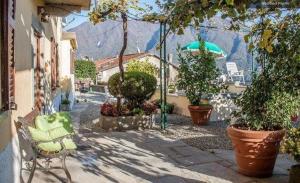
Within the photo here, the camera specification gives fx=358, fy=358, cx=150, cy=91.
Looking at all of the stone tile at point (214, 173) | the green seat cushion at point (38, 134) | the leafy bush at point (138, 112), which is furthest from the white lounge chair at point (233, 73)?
the green seat cushion at point (38, 134)

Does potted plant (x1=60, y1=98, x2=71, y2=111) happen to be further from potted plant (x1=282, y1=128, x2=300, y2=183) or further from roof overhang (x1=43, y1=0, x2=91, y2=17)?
potted plant (x1=282, y1=128, x2=300, y2=183)

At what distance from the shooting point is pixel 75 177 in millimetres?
5559

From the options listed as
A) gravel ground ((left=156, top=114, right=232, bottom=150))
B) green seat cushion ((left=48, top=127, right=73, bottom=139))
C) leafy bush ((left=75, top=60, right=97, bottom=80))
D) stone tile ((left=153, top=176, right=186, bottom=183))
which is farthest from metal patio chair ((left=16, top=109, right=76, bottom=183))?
leafy bush ((left=75, top=60, right=97, bottom=80))

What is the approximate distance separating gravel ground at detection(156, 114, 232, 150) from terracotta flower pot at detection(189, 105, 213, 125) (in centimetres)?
20

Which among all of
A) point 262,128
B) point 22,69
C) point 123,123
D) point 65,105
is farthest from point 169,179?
point 65,105

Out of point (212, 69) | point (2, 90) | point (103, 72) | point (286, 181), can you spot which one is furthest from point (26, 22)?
point (103, 72)

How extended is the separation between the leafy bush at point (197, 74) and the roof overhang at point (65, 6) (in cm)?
375

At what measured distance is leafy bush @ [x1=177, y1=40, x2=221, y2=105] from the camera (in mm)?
10883

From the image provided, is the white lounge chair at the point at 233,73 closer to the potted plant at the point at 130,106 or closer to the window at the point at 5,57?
the potted plant at the point at 130,106

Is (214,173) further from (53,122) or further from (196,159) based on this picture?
(53,122)

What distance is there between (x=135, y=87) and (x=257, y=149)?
19.8 feet

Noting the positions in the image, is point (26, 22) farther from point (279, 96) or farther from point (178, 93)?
point (178, 93)

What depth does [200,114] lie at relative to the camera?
1088 centimetres

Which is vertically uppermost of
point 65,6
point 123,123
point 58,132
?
point 65,6
